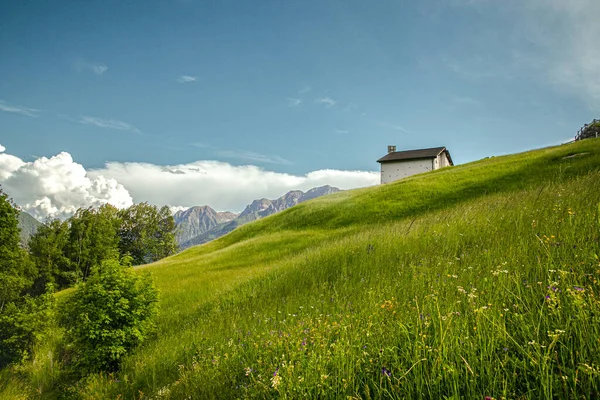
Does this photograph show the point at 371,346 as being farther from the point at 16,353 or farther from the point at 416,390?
the point at 16,353

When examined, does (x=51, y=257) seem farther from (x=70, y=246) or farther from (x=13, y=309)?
(x=13, y=309)

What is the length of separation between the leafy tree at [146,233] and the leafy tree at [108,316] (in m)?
73.8

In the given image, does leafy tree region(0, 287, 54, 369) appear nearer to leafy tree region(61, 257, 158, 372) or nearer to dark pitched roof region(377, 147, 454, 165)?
leafy tree region(61, 257, 158, 372)

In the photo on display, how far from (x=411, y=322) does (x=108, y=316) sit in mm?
9998

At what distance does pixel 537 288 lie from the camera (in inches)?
129

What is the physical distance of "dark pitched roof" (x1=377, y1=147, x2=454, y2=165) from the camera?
250 feet

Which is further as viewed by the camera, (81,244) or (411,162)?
(411,162)

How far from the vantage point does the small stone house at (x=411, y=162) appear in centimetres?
7569

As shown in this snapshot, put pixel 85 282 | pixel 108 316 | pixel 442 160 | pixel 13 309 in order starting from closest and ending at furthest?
1. pixel 108 316
2. pixel 85 282
3. pixel 13 309
4. pixel 442 160

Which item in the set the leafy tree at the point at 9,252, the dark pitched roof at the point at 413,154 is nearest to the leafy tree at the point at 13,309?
the leafy tree at the point at 9,252

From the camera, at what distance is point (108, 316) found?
9.64 metres

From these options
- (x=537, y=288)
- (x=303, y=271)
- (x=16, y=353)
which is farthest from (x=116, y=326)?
(x=16, y=353)

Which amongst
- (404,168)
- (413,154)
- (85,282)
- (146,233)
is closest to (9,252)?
(85,282)

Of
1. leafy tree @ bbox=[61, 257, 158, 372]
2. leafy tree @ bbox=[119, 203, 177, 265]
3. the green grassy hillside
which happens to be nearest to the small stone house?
leafy tree @ bbox=[119, 203, 177, 265]
